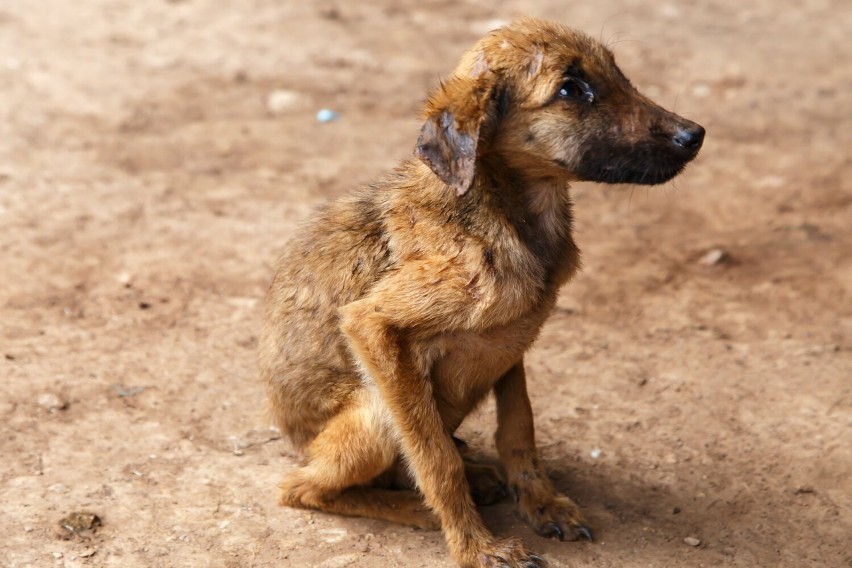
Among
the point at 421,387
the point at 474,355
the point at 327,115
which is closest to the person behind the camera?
the point at 421,387

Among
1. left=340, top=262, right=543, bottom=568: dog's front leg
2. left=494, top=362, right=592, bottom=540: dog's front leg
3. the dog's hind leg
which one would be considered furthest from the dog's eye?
the dog's hind leg

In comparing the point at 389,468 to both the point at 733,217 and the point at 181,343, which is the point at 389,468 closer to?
the point at 181,343

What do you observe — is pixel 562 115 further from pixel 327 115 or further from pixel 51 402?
pixel 327 115

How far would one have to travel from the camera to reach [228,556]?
459 centimetres

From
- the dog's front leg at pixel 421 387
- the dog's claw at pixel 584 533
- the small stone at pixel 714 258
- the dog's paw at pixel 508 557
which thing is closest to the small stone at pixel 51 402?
the dog's front leg at pixel 421 387

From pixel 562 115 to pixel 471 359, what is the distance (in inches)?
43.6

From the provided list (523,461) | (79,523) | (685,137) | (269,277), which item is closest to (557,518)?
(523,461)

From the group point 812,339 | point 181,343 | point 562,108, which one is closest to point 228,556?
point 181,343

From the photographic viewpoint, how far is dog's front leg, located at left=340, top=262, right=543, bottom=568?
4340 mm

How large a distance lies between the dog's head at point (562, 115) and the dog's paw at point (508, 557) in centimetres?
160

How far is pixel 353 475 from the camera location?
4699 millimetres

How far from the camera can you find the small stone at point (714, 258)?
7.36 meters

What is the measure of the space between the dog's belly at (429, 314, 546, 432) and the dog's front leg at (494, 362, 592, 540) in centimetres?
25

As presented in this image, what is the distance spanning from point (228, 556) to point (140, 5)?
8.38 m
